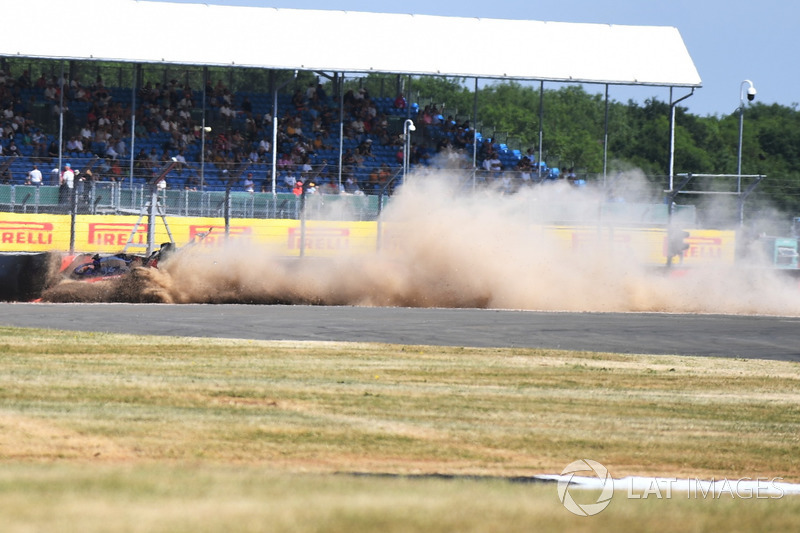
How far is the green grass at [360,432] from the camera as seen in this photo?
5004 mm

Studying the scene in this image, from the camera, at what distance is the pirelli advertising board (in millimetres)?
23656

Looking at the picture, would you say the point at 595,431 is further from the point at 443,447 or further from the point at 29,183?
the point at 29,183

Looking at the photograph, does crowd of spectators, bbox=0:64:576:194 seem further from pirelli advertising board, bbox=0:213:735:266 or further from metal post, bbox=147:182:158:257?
metal post, bbox=147:182:158:257

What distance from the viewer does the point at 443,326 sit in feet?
58.0

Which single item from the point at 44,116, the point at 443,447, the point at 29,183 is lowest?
the point at 443,447

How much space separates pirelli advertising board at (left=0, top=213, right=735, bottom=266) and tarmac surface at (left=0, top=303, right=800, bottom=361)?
124 inches

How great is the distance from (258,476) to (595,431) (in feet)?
11.1

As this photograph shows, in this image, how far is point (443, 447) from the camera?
7.82 m

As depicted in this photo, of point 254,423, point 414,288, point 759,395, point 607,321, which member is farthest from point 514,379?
point 414,288
